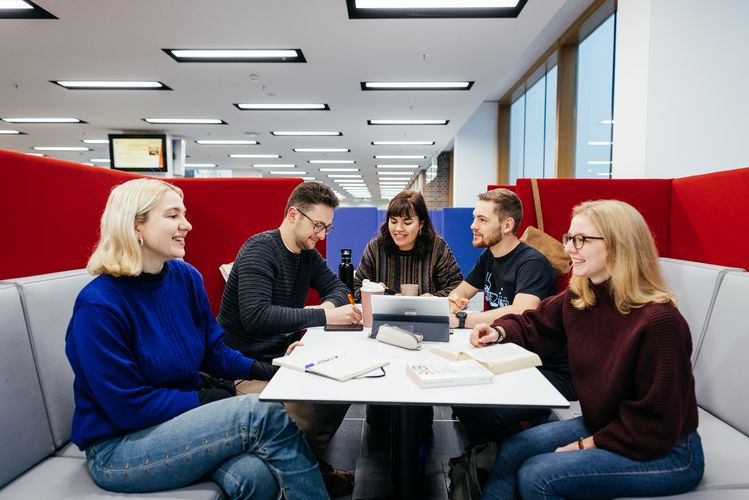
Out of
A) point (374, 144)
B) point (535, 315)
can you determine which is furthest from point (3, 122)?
point (535, 315)

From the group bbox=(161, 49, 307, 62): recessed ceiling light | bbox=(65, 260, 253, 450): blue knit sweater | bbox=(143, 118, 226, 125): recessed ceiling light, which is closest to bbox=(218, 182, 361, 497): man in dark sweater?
bbox=(65, 260, 253, 450): blue knit sweater

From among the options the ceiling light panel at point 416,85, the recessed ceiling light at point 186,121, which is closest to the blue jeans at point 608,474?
the ceiling light panel at point 416,85

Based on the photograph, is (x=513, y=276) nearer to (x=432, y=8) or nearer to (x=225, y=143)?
(x=432, y=8)

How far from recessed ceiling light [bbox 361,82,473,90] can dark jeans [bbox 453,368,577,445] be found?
5.30 m

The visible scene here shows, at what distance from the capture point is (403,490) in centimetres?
150

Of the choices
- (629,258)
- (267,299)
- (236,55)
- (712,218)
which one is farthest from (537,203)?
(236,55)

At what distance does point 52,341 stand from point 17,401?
203 millimetres

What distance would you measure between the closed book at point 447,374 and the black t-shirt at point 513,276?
0.78m

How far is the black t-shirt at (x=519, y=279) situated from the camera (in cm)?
188

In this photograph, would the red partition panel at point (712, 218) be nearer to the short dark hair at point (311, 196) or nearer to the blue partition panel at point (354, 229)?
the short dark hair at point (311, 196)

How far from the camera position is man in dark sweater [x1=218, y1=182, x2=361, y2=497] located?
1.77 metres

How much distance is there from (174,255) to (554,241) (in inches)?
75.1

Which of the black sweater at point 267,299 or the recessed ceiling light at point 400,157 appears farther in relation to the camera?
the recessed ceiling light at point 400,157

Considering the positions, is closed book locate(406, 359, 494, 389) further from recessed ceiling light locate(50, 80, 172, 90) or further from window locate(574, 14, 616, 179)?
recessed ceiling light locate(50, 80, 172, 90)
